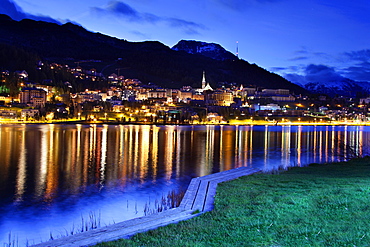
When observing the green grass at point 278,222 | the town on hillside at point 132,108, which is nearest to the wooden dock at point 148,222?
the green grass at point 278,222

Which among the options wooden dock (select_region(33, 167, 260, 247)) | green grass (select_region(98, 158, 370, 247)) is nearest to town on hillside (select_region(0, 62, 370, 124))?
wooden dock (select_region(33, 167, 260, 247))

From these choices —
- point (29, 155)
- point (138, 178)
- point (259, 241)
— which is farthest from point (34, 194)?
point (29, 155)

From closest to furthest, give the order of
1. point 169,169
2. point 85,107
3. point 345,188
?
point 345,188 < point 169,169 < point 85,107

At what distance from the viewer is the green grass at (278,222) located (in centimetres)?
534

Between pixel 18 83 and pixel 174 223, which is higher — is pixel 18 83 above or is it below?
above

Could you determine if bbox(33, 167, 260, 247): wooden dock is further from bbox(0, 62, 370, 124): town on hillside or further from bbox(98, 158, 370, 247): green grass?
bbox(0, 62, 370, 124): town on hillside

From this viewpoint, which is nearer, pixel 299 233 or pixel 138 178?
pixel 299 233

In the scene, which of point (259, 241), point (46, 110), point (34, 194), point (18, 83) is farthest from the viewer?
point (18, 83)

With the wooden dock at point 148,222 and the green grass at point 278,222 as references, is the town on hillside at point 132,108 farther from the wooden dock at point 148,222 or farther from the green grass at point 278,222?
the green grass at point 278,222

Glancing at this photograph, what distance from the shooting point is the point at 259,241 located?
5340mm

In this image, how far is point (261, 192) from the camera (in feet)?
29.7

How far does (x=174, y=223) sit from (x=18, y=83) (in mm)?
147850

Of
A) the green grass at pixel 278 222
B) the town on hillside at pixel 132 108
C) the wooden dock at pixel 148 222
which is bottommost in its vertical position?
the wooden dock at pixel 148 222

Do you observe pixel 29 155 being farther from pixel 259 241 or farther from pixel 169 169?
pixel 259 241
